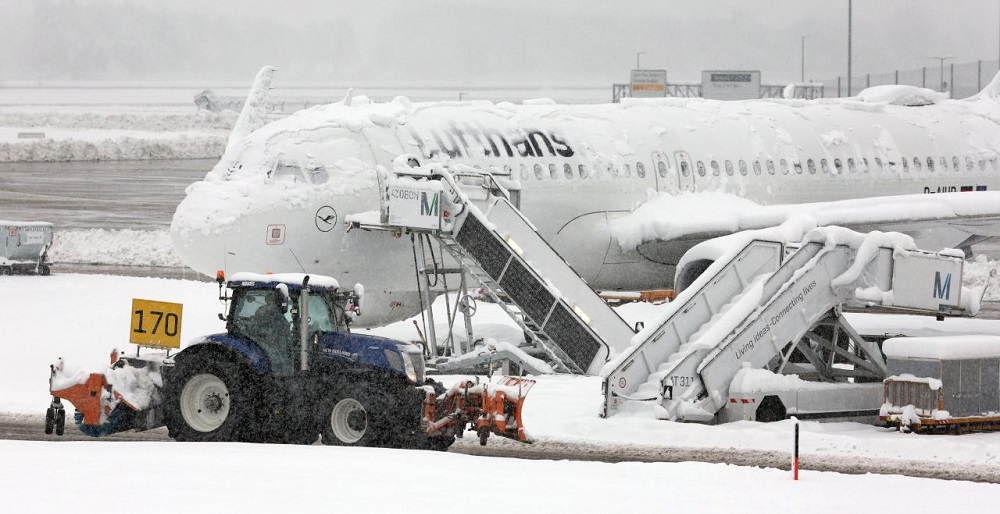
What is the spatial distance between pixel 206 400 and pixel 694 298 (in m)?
7.58

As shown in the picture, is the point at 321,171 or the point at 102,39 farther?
the point at 102,39

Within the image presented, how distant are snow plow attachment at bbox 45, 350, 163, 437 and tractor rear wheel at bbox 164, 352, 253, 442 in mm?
341

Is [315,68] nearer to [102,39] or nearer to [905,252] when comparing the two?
[102,39]

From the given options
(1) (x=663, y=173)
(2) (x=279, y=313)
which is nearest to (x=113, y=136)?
(1) (x=663, y=173)

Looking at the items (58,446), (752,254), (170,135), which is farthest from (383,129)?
(170,135)

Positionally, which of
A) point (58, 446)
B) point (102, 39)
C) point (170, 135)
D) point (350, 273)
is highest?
point (102, 39)

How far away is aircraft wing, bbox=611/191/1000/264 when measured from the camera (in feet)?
87.0

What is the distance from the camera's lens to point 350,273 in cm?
2486

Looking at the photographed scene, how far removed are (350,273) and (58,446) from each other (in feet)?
30.7

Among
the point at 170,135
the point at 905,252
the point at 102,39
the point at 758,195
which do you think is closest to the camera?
the point at 905,252

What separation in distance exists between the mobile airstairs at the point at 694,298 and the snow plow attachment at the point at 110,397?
6.22 m

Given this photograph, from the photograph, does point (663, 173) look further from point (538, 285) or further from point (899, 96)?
point (899, 96)

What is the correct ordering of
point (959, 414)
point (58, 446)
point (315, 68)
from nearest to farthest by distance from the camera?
point (58, 446) → point (959, 414) → point (315, 68)

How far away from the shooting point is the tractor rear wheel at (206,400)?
1694 centimetres
